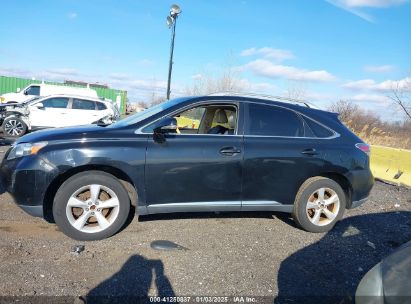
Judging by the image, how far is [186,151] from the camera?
184 inches

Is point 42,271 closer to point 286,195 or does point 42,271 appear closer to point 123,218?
point 123,218

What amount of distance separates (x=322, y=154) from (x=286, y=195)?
0.73 meters

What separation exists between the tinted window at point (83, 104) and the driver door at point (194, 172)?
12479mm

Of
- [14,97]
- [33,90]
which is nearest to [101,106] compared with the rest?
[14,97]

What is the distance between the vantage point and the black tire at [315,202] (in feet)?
17.0

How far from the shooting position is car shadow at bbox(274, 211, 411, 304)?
11.9 ft

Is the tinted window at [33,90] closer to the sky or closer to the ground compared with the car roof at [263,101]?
closer to the ground

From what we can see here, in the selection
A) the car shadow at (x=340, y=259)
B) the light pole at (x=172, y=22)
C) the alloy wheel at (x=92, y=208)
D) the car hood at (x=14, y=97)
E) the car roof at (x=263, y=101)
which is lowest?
the car shadow at (x=340, y=259)

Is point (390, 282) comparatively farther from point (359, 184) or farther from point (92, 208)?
point (359, 184)

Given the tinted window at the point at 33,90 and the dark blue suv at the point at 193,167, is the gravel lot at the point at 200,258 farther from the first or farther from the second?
the tinted window at the point at 33,90

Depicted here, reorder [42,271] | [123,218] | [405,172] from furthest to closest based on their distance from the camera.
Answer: [405,172]
[123,218]
[42,271]

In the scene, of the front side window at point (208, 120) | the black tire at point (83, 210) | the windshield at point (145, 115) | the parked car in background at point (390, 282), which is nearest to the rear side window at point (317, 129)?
the front side window at point (208, 120)

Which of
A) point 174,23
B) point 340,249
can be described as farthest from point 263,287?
point 174,23

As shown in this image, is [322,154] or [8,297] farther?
[322,154]
